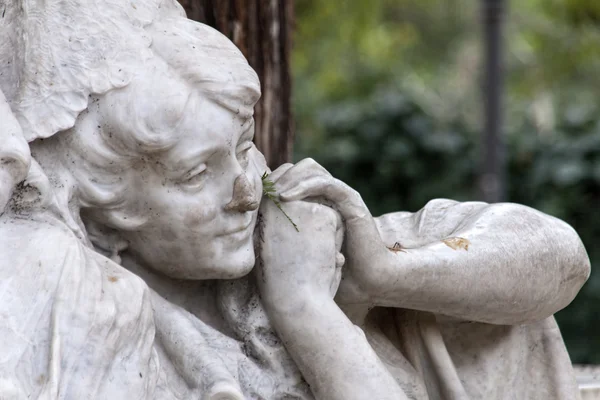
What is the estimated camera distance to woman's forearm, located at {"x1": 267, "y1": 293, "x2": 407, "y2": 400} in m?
2.77

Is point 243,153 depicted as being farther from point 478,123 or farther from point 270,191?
point 478,123

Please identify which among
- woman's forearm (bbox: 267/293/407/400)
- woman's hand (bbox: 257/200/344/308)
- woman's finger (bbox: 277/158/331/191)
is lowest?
woman's forearm (bbox: 267/293/407/400)

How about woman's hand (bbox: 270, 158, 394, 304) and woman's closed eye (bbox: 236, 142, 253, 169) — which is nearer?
woman's closed eye (bbox: 236, 142, 253, 169)

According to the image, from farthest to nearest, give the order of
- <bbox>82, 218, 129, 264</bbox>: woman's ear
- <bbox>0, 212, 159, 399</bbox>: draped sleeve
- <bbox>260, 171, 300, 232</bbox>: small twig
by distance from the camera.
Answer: <bbox>260, 171, 300, 232</bbox>: small twig, <bbox>82, 218, 129, 264</bbox>: woman's ear, <bbox>0, 212, 159, 399</bbox>: draped sleeve

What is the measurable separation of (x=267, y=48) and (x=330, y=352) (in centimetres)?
179

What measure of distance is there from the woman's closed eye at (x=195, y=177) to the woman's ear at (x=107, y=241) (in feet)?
0.70

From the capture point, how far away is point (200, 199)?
8.79ft

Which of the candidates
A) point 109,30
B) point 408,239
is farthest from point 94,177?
point 408,239

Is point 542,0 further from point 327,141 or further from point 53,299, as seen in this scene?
point 53,299

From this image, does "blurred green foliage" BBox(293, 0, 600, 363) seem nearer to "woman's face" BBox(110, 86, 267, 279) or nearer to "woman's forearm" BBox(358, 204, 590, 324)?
"woman's forearm" BBox(358, 204, 590, 324)

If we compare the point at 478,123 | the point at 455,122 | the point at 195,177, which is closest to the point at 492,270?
the point at 195,177

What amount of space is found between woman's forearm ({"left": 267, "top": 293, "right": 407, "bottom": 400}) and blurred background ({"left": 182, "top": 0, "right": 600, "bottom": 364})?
13.1 feet

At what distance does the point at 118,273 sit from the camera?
2592 mm

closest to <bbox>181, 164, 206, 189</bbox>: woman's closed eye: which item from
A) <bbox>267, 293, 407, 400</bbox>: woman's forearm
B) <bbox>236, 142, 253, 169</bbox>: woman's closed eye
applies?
<bbox>236, 142, 253, 169</bbox>: woman's closed eye
